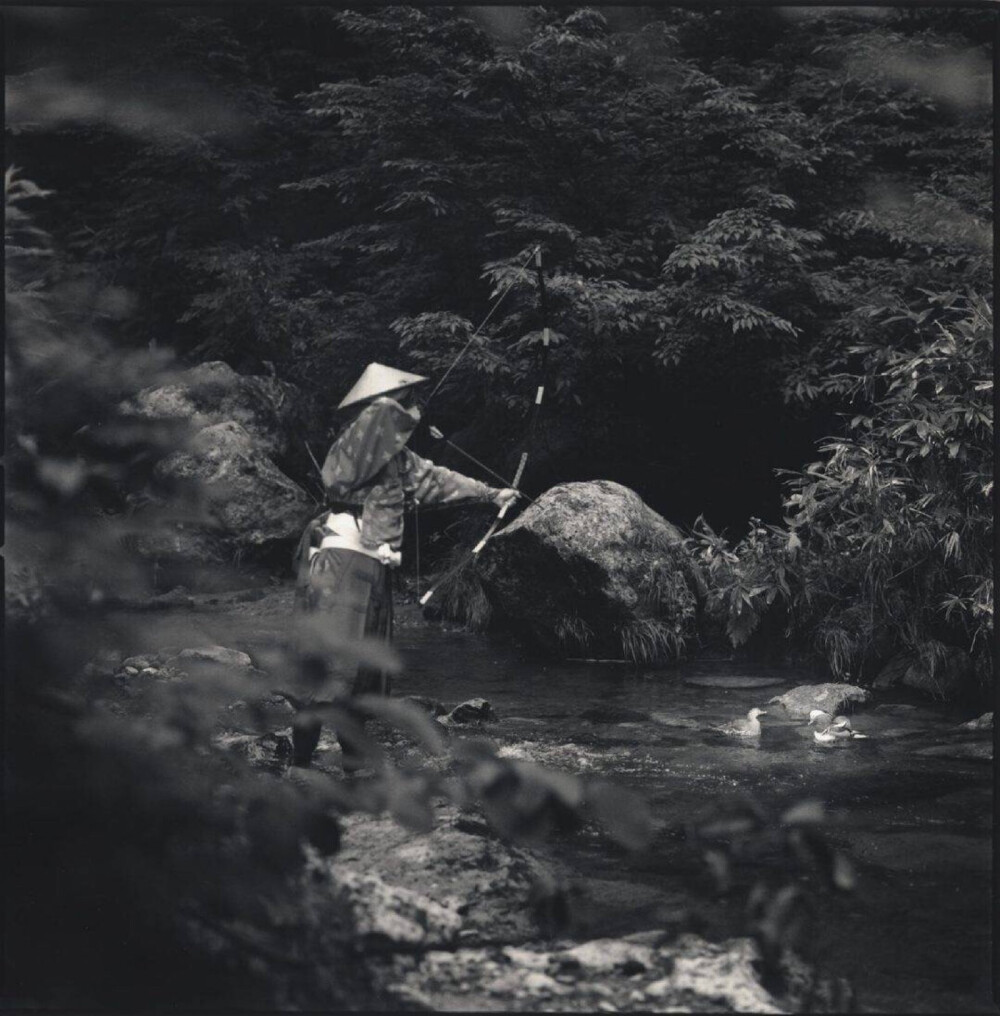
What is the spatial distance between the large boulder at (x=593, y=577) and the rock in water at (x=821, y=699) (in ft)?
5.23

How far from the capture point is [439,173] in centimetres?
924

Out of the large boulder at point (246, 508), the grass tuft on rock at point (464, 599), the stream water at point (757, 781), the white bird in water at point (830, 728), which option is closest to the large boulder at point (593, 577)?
the stream water at point (757, 781)

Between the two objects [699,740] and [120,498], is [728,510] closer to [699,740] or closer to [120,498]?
[699,740]

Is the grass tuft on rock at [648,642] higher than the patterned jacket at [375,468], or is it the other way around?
the patterned jacket at [375,468]

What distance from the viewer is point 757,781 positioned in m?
5.41

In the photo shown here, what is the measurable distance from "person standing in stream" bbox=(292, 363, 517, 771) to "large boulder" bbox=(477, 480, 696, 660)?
11.8ft

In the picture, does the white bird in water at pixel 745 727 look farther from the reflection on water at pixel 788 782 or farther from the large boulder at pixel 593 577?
the large boulder at pixel 593 577

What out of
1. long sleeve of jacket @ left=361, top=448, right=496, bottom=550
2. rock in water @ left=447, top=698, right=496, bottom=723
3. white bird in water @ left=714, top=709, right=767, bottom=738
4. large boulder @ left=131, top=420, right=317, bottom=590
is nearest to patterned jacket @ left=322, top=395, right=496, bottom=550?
long sleeve of jacket @ left=361, top=448, right=496, bottom=550

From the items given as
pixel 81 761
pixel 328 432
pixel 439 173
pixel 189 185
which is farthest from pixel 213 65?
pixel 81 761

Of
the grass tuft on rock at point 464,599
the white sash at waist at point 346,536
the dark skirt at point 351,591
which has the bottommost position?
the grass tuft on rock at point 464,599

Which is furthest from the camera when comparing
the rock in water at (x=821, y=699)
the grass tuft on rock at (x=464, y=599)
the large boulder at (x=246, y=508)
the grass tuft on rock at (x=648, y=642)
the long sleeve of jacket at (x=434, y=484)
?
the large boulder at (x=246, y=508)

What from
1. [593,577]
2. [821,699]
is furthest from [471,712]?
[593,577]

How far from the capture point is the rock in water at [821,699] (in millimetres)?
6664

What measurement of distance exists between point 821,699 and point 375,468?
330cm
